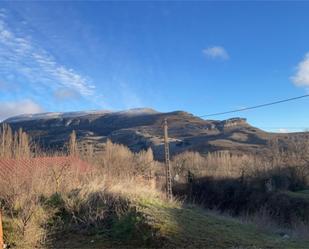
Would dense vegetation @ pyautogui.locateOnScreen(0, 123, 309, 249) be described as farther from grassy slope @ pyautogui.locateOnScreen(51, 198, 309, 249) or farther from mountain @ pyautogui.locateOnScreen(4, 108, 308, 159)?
mountain @ pyautogui.locateOnScreen(4, 108, 308, 159)

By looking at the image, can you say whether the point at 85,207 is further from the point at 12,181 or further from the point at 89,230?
the point at 12,181

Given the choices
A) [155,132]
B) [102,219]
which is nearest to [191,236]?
[102,219]

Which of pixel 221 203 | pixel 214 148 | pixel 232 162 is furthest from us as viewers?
pixel 214 148

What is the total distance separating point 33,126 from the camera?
4090 inches

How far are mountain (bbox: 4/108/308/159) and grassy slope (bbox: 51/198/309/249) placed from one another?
210 feet

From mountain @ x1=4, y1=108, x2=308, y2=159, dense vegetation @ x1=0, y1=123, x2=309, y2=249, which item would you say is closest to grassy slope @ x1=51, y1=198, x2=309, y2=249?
dense vegetation @ x1=0, y1=123, x2=309, y2=249

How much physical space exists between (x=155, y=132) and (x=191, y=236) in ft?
262

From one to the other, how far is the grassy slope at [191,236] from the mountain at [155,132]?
63.9m

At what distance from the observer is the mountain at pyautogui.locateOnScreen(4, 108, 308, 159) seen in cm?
8694

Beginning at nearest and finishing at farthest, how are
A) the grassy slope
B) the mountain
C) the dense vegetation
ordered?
the grassy slope → the dense vegetation → the mountain

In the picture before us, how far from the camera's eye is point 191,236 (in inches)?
453

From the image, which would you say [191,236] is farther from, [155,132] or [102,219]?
[155,132]

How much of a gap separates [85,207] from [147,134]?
78716 millimetres

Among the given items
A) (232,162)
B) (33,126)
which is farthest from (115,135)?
(232,162)
